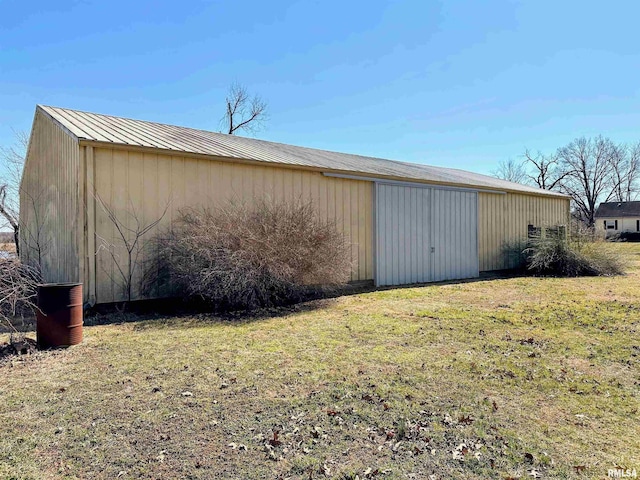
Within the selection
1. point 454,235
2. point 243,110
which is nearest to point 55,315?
point 454,235

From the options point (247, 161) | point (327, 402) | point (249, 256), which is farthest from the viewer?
point (247, 161)

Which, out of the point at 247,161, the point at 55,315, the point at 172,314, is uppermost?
the point at 247,161

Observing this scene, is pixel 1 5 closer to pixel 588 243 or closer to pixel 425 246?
pixel 425 246

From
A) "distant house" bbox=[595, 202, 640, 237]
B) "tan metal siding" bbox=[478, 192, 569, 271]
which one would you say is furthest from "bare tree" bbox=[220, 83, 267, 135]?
"distant house" bbox=[595, 202, 640, 237]

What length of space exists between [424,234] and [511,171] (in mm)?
39315

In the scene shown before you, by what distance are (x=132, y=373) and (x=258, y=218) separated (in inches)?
147

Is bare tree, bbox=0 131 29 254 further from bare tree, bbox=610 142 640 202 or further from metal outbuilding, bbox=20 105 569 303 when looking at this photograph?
bare tree, bbox=610 142 640 202

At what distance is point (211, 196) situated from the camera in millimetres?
7703

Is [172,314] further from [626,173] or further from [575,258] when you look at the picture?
[626,173]

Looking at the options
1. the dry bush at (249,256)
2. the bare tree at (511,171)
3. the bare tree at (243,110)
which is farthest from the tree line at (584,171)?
the dry bush at (249,256)

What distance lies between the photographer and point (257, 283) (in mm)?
6469

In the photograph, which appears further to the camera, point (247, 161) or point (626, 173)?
point (626, 173)

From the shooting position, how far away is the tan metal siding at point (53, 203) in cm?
666

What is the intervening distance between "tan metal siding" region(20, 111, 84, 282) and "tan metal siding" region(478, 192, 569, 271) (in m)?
11.0
